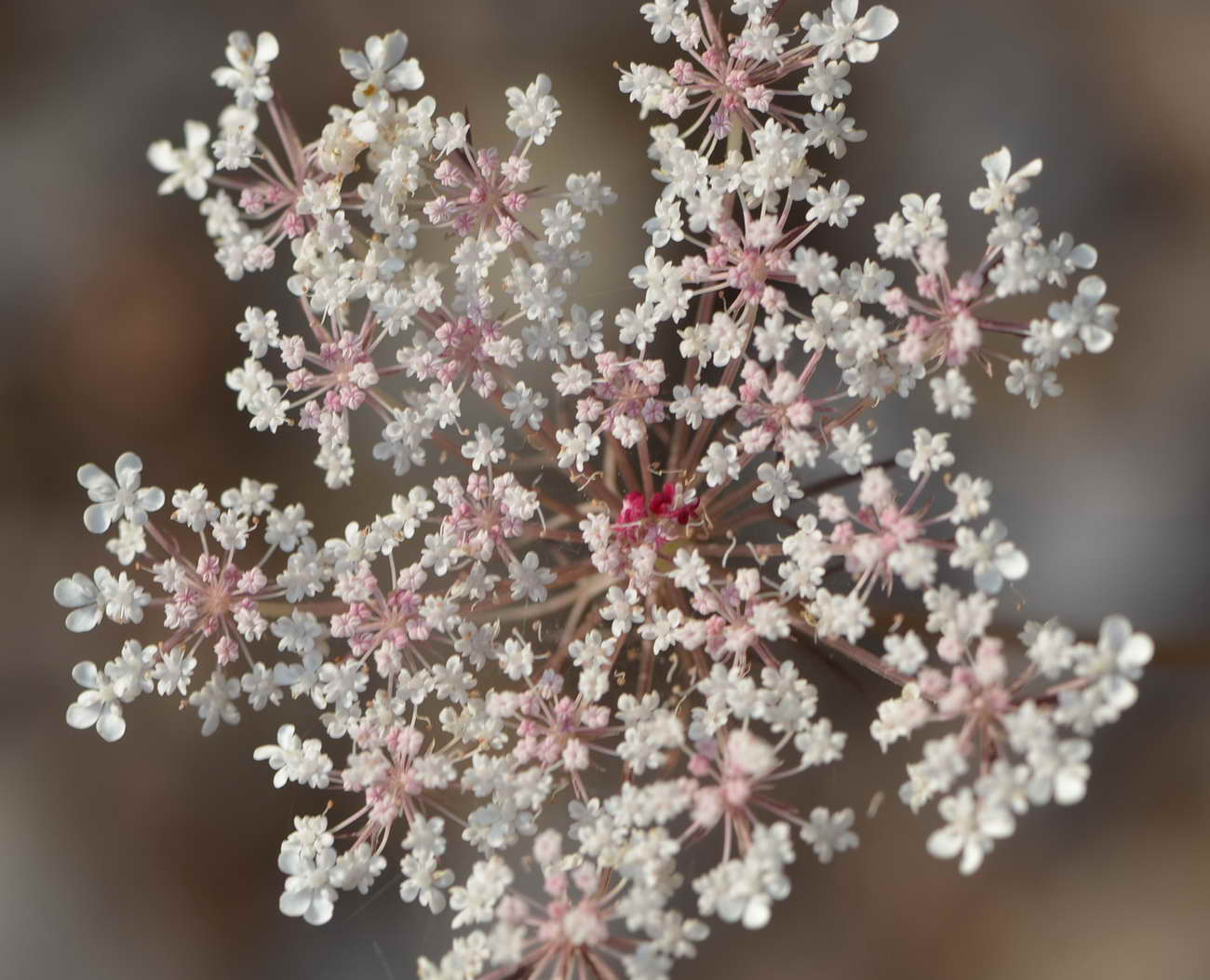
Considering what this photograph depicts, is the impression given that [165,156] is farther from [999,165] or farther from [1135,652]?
[1135,652]

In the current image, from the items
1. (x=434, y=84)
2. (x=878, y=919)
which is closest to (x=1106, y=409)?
(x=878, y=919)

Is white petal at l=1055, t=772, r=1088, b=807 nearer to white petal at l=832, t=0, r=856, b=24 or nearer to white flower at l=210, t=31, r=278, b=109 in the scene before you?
white petal at l=832, t=0, r=856, b=24

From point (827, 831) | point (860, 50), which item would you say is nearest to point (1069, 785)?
point (827, 831)

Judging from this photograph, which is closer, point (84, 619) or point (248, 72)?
point (248, 72)

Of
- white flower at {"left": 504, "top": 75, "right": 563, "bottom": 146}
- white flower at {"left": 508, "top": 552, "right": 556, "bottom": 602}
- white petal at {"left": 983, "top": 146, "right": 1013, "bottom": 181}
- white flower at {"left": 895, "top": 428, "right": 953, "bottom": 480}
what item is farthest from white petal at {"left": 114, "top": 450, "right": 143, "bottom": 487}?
white petal at {"left": 983, "top": 146, "right": 1013, "bottom": 181}

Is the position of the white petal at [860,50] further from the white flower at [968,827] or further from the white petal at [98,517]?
the white petal at [98,517]

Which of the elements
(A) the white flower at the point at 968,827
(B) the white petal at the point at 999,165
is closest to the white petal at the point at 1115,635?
(A) the white flower at the point at 968,827

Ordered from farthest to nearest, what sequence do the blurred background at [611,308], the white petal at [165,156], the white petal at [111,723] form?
1. the blurred background at [611,308]
2. the white petal at [111,723]
3. the white petal at [165,156]

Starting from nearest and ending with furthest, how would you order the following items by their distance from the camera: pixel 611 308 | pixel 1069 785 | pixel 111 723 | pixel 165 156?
pixel 1069 785 < pixel 165 156 < pixel 111 723 < pixel 611 308
